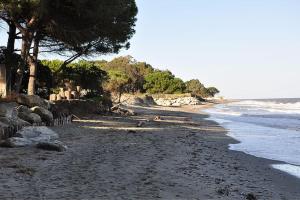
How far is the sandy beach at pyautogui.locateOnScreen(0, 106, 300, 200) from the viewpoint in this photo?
808cm

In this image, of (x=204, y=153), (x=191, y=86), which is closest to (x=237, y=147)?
(x=204, y=153)

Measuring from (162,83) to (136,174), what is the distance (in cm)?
8872

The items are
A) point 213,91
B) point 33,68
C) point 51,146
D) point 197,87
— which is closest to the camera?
point 51,146

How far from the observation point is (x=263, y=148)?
57.7 feet

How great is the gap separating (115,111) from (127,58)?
63300 mm

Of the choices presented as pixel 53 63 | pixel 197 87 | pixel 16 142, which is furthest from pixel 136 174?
pixel 197 87

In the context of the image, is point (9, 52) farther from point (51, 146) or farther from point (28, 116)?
point (51, 146)

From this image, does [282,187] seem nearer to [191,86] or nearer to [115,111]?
[115,111]

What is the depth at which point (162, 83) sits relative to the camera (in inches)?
3875

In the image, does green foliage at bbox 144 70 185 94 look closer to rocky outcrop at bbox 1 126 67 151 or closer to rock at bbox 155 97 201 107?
rock at bbox 155 97 201 107

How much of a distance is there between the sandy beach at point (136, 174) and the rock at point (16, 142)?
40 cm

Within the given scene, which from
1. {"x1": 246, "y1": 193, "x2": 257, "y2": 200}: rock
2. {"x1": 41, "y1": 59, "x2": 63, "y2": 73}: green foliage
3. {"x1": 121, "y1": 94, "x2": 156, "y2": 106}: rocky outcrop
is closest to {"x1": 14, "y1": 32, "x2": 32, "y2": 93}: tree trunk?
{"x1": 41, "y1": 59, "x2": 63, "y2": 73}: green foliage

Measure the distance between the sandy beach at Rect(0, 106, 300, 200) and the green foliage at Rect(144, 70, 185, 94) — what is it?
82089mm

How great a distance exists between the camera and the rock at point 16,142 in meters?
12.7
